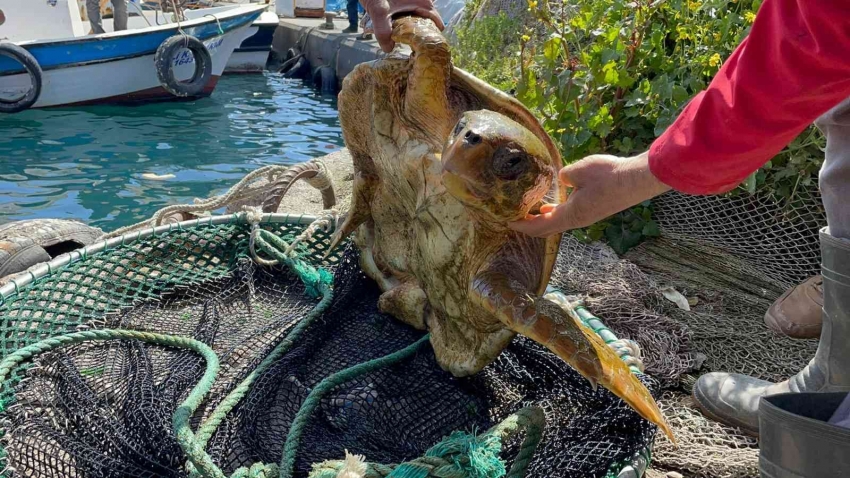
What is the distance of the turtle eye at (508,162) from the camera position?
141cm

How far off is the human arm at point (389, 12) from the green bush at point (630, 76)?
46.8 inches

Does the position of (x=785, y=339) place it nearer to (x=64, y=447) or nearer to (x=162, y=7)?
(x=64, y=447)

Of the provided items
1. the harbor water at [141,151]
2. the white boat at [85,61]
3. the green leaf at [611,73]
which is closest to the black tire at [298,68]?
the harbor water at [141,151]

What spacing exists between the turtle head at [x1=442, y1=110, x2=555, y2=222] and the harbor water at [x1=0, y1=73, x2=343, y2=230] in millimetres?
6491

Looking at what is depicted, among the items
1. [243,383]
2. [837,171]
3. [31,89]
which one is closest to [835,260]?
[837,171]

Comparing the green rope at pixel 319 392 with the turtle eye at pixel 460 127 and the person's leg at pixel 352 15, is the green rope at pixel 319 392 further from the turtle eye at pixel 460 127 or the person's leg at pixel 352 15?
the person's leg at pixel 352 15

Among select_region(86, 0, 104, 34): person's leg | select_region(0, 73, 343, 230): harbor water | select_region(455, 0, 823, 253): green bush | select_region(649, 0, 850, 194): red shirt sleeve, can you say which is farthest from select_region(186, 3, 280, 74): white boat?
select_region(649, 0, 850, 194): red shirt sleeve

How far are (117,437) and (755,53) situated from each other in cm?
177

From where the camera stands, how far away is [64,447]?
1676 millimetres

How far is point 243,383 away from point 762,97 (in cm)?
149

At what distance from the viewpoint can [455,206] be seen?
169 cm

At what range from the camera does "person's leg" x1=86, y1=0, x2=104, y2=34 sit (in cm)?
1110

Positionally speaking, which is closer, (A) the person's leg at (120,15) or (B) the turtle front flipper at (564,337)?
(B) the turtle front flipper at (564,337)

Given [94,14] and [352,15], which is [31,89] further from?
[352,15]
